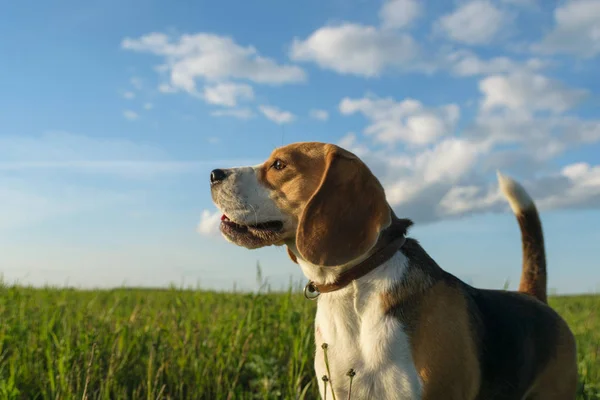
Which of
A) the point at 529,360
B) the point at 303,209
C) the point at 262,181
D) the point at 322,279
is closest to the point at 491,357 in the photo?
the point at 529,360

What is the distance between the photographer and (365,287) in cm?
390

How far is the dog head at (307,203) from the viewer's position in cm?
392

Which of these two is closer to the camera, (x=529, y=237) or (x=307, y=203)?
(x=307, y=203)

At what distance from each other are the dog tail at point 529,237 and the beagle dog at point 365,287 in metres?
1.30

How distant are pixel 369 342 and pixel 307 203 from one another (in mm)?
974

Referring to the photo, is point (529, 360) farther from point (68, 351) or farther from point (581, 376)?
point (68, 351)

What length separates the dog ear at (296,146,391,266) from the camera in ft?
12.8

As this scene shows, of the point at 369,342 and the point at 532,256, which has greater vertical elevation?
the point at 532,256

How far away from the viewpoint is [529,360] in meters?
4.80

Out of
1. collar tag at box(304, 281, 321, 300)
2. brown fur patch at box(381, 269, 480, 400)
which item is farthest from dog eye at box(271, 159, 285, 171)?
brown fur patch at box(381, 269, 480, 400)

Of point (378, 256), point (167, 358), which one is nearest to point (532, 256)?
point (378, 256)

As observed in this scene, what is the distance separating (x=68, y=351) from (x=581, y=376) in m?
5.38

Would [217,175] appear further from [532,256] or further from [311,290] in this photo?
[532,256]

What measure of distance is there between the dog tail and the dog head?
2408mm
